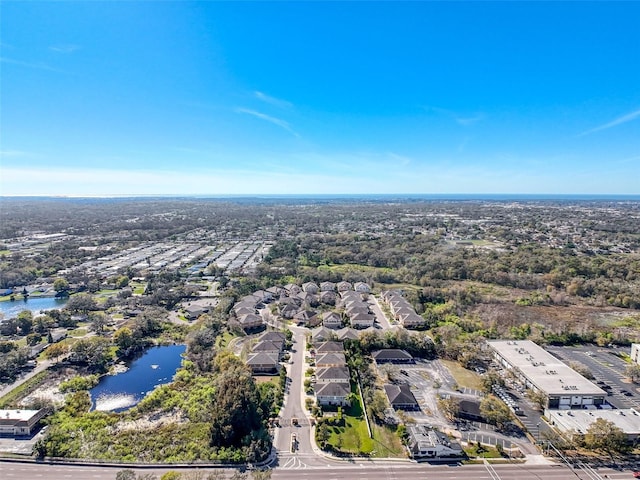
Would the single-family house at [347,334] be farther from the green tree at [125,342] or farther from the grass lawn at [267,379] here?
the green tree at [125,342]

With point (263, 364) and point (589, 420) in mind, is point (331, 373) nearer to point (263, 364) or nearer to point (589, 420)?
point (263, 364)

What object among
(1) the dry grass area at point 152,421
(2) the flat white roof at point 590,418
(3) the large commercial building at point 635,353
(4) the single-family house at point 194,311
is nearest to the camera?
(2) the flat white roof at point 590,418

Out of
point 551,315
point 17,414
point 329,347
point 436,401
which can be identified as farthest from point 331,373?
point 551,315

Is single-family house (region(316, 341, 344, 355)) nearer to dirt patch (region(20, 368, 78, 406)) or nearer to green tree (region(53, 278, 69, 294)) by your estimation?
dirt patch (region(20, 368, 78, 406))

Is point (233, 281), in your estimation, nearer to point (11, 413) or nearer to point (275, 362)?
point (275, 362)

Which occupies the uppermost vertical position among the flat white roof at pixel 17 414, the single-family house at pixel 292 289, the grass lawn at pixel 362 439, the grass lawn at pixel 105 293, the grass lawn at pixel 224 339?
the flat white roof at pixel 17 414

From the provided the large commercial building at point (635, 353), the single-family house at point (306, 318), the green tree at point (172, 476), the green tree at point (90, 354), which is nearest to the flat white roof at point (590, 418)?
the large commercial building at point (635, 353)

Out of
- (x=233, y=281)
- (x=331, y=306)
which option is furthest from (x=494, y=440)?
(x=233, y=281)

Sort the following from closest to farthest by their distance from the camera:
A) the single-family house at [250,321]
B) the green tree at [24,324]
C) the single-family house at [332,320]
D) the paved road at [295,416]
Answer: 1. the paved road at [295,416]
2. the green tree at [24,324]
3. the single-family house at [250,321]
4. the single-family house at [332,320]

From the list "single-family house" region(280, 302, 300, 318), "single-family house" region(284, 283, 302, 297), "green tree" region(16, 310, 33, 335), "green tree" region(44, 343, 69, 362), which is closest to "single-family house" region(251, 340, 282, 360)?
"single-family house" region(280, 302, 300, 318)
